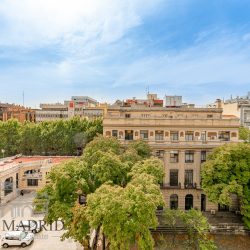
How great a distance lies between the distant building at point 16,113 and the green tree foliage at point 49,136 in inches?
1474

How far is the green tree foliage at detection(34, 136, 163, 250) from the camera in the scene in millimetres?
15508

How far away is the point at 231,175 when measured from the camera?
28609 mm

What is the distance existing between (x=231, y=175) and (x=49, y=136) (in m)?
40.0

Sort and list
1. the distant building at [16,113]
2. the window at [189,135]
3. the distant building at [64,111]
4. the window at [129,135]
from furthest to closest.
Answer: the distant building at [64,111] → the distant building at [16,113] → the window at [129,135] → the window at [189,135]

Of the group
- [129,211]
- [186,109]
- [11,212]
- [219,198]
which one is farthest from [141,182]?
[186,109]

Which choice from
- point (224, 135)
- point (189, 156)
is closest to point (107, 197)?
point (189, 156)

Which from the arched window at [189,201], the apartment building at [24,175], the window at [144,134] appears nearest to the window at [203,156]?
the arched window at [189,201]

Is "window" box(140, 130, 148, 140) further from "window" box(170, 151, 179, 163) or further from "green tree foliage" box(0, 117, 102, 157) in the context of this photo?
"green tree foliage" box(0, 117, 102, 157)

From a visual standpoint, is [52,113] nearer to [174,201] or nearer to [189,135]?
[189,135]

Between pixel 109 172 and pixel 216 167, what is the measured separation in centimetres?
1197

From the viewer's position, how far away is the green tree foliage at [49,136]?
194 ft

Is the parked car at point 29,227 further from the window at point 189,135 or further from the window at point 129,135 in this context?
the window at point 189,135

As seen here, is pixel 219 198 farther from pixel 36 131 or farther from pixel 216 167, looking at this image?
pixel 36 131

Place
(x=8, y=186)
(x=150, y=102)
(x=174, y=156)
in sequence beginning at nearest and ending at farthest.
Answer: (x=174, y=156), (x=8, y=186), (x=150, y=102)
